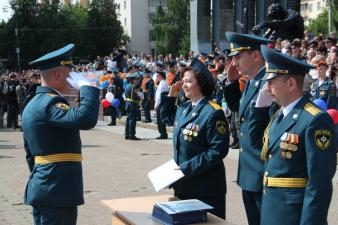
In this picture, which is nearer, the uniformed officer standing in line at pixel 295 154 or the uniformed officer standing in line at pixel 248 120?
the uniformed officer standing in line at pixel 295 154

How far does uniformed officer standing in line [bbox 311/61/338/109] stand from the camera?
1046 centimetres

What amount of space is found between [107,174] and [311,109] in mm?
7690

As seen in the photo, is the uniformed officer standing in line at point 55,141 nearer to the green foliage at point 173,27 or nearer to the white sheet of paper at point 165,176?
the white sheet of paper at point 165,176

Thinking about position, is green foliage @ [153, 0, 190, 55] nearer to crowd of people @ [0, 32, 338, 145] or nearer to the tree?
the tree

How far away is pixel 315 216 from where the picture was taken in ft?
10.6

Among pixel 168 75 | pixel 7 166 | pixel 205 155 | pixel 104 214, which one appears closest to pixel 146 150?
pixel 7 166

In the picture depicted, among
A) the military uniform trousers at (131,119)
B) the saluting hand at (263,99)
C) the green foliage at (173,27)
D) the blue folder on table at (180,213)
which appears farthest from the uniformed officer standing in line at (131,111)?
the green foliage at (173,27)

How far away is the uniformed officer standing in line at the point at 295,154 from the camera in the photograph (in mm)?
3256

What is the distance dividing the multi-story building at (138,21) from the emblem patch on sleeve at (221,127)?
276 feet

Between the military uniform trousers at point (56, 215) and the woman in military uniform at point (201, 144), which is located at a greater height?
the woman in military uniform at point (201, 144)

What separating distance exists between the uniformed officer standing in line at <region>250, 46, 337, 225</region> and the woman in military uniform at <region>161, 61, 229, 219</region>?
2.83 ft

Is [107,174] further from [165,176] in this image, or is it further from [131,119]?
[165,176]

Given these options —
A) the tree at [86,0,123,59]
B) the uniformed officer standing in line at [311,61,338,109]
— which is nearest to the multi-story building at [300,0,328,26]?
the tree at [86,0,123,59]

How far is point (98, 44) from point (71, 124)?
7051 cm
